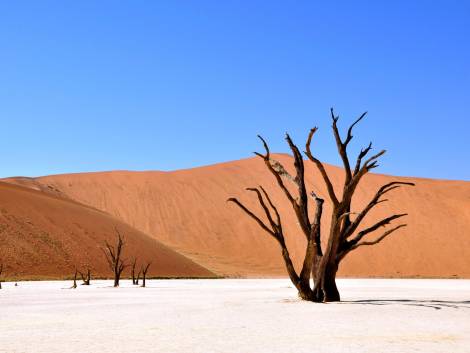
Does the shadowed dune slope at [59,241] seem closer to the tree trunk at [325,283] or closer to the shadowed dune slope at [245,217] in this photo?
the shadowed dune slope at [245,217]

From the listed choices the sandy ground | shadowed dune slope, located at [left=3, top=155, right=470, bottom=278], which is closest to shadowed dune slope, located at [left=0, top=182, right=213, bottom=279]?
shadowed dune slope, located at [left=3, top=155, right=470, bottom=278]

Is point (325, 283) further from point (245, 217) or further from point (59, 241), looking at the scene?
point (245, 217)

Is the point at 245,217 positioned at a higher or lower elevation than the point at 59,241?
higher

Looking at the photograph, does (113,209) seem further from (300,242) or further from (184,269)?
(184,269)

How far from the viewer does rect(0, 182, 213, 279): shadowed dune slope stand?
3869 cm

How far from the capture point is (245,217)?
227 ft

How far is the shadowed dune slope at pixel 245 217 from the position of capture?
5716 centimetres

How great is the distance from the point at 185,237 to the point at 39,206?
19.2 meters

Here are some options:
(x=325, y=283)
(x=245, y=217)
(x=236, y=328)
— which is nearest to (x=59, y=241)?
(x=325, y=283)

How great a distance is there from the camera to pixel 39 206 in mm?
46906

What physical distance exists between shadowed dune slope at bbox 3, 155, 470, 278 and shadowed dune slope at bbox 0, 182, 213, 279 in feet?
19.5

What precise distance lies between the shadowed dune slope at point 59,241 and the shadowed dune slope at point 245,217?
596cm

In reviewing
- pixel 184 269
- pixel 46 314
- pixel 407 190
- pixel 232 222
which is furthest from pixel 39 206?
pixel 407 190

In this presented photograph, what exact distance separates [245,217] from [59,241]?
29.4m
